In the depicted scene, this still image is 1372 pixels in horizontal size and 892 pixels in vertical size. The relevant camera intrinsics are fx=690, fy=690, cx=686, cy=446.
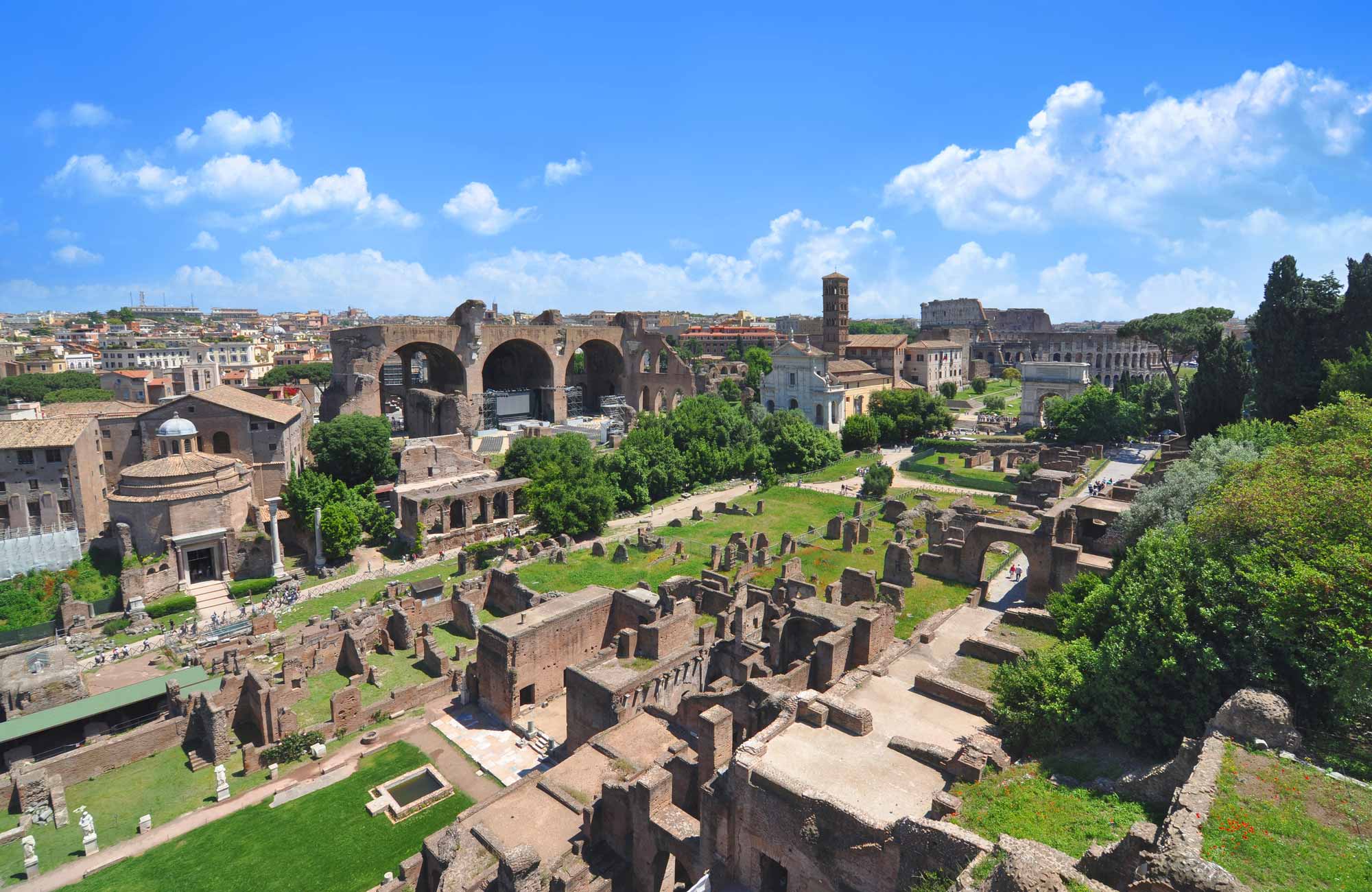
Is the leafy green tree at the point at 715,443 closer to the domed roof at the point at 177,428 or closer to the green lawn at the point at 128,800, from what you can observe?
the domed roof at the point at 177,428

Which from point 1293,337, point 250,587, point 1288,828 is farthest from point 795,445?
point 1288,828

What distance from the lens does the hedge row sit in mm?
31234

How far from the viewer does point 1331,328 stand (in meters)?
36.1

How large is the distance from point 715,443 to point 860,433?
16.4 meters

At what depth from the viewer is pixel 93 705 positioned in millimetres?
22781

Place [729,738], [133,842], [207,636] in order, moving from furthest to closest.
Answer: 1. [207,636]
2. [133,842]
3. [729,738]

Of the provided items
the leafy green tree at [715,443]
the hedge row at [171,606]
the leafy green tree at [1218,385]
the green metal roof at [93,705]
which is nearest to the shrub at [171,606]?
the hedge row at [171,606]

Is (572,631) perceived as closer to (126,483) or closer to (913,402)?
(126,483)

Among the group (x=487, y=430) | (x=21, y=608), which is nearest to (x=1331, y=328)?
(x=487, y=430)

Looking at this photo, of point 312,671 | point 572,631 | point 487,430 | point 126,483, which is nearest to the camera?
point 572,631

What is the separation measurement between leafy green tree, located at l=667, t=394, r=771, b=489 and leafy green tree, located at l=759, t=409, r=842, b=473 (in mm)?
952

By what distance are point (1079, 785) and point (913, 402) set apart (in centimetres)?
5905

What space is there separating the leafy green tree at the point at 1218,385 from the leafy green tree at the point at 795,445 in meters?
25.1

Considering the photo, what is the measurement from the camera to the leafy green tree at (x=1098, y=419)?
56812 millimetres
